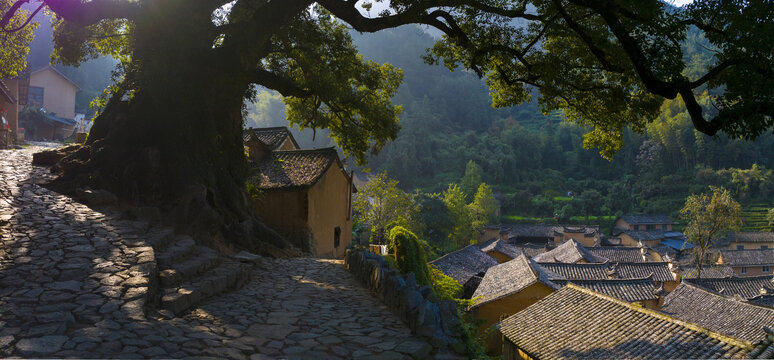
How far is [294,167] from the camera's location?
60.7 ft

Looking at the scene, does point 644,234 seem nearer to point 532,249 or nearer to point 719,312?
point 532,249

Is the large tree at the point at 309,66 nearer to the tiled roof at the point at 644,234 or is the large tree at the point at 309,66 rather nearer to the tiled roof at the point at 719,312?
the tiled roof at the point at 719,312

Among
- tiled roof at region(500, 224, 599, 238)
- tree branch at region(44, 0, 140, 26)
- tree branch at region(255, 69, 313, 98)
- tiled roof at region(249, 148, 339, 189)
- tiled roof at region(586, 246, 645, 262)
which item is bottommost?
tiled roof at region(586, 246, 645, 262)

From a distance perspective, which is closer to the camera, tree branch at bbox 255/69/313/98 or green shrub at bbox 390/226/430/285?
tree branch at bbox 255/69/313/98

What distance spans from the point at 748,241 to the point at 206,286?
225ft

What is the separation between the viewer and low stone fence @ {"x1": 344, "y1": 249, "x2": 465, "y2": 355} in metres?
5.12

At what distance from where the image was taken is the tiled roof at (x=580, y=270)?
3431cm

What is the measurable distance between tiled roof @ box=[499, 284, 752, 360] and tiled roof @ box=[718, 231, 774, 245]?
50.7 m

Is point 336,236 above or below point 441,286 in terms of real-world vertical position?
above

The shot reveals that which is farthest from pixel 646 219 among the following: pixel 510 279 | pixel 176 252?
pixel 176 252

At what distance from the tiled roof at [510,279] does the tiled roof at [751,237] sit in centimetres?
4067

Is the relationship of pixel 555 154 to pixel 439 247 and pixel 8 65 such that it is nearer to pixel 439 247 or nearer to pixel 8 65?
pixel 439 247

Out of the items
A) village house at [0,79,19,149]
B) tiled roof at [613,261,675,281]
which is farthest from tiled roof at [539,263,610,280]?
village house at [0,79,19,149]

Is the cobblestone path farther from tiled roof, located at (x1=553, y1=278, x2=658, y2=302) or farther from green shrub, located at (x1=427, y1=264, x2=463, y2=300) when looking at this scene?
tiled roof, located at (x1=553, y1=278, x2=658, y2=302)
